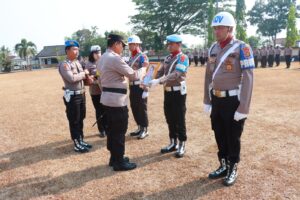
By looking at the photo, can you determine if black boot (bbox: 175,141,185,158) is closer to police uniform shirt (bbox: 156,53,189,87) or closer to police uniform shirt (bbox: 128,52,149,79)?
police uniform shirt (bbox: 156,53,189,87)

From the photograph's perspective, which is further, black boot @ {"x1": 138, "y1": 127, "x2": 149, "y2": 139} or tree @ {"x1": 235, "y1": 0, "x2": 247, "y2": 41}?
tree @ {"x1": 235, "y1": 0, "x2": 247, "y2": 41}

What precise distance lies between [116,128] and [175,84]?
1.25 metres

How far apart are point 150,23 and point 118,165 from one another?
147 feet

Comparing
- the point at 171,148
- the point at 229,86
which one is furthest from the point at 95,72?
the point at 229,86

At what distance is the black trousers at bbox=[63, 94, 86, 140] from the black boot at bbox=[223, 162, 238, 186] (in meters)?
2.97

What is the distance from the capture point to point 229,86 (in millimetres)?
3646

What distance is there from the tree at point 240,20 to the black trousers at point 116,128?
40.9 metres

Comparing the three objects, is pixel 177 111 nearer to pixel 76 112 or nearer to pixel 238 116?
pixel 238 116

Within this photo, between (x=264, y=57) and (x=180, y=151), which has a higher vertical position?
(x=264, y=57)

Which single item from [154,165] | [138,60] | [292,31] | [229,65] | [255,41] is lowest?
[154,165]

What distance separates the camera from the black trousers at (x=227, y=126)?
369 cm

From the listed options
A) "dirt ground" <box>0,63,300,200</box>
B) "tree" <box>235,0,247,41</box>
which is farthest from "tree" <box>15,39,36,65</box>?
"dirt ground" <box>0,63,300,200</box>

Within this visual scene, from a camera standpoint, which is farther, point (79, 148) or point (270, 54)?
point (270, 54)

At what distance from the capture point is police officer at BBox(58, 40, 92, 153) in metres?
5.18
